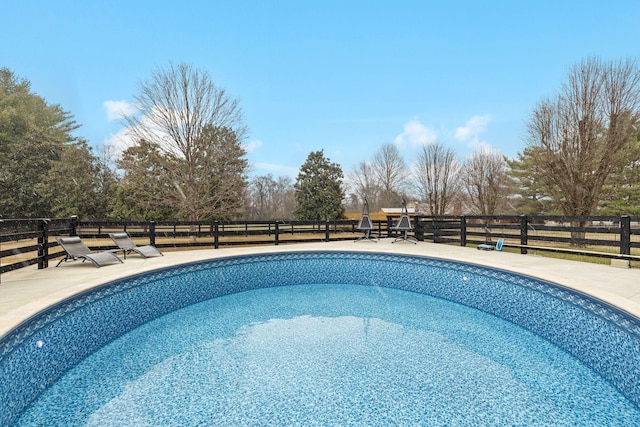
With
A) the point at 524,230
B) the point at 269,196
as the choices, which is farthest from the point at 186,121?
the point at 269,196

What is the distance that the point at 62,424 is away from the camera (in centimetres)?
213

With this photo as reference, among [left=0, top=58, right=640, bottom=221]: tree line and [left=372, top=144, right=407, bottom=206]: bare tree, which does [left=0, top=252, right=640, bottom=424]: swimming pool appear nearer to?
[left=0, top=58, right=640, bottom=221]: tree line

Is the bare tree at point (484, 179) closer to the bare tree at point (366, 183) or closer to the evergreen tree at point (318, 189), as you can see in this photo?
the evergreen tree at point (318, 189)

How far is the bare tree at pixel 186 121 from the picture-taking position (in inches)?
506

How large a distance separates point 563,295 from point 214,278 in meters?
5.17

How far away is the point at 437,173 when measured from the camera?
16.1 meters

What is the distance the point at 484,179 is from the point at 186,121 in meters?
14.5

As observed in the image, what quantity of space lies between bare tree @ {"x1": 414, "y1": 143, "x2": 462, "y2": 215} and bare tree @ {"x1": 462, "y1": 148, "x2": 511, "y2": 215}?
31.9 inches

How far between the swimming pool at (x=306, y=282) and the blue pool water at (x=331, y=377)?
0.54 feet

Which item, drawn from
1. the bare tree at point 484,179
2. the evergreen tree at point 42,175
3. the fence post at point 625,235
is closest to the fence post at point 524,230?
the fence post at point 625,235

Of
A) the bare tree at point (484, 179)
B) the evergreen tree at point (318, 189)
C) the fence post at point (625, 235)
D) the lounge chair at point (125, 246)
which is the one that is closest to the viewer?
the fence post at point (625, 235)

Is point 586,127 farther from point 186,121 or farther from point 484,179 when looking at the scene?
point 186,121

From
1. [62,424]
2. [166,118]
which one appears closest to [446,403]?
[62,424]

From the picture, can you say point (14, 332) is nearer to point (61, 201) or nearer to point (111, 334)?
point (111, 334)
